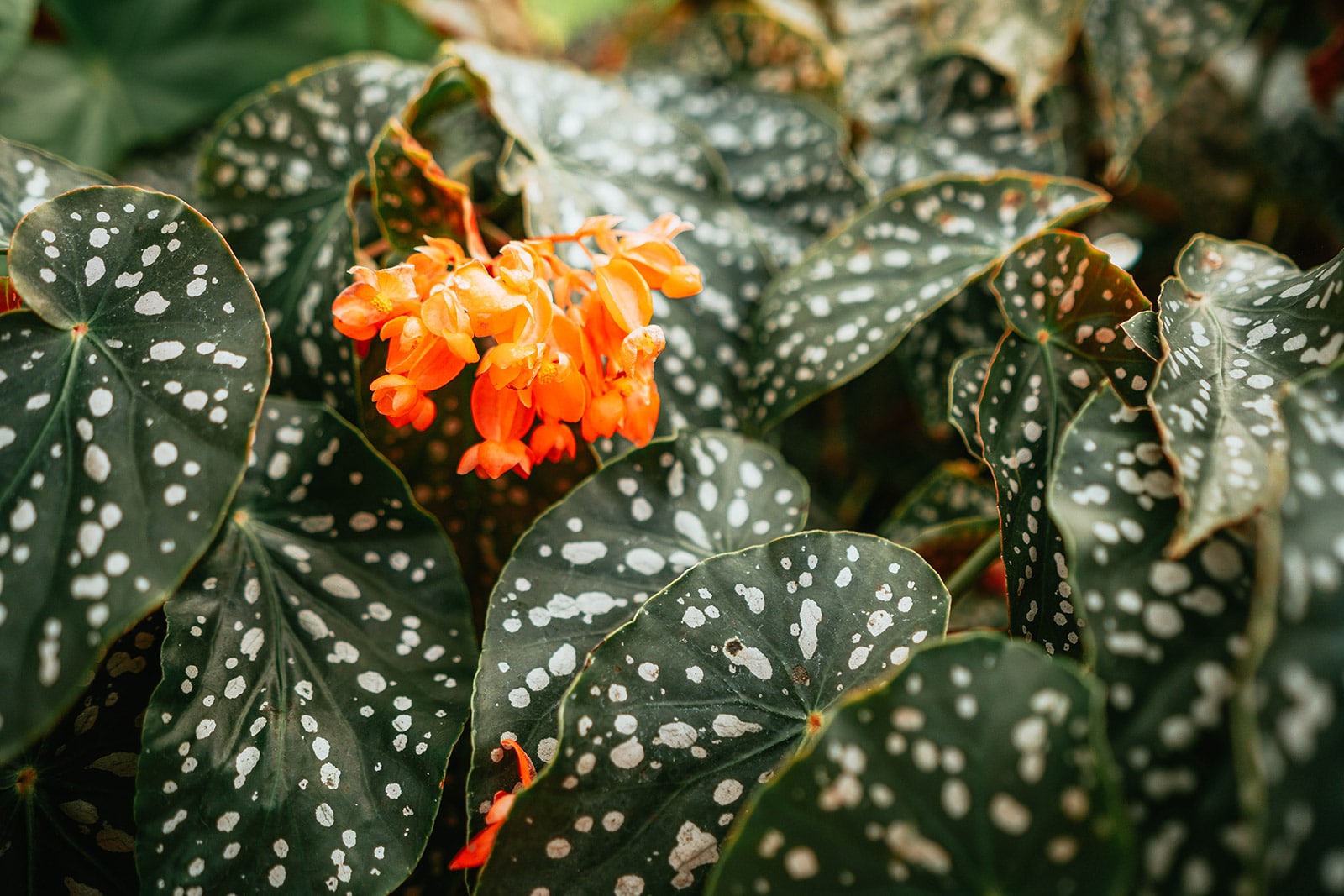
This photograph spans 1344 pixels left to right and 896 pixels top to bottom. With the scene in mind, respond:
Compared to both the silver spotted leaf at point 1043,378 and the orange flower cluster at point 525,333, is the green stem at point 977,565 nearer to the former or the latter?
the silver spotted leaf at point 1043,378

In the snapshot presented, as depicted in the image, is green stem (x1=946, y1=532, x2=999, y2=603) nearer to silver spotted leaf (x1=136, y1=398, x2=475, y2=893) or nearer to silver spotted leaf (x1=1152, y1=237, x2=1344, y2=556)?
silver spotted leaf (x1=1152, y1=237, x2=1344, y2=556)

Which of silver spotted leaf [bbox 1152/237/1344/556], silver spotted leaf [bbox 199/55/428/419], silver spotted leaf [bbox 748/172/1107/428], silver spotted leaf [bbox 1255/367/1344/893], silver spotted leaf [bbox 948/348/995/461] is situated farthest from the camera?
silver spotted leaf [bbox 199/55/428/419]

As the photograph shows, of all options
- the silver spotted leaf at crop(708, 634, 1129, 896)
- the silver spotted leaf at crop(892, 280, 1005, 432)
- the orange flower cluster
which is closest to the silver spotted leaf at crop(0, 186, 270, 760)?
the orange flower cluster

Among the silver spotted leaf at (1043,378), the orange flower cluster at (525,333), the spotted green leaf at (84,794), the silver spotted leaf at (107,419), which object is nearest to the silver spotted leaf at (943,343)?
the silver spotted leaf at (1043,378)

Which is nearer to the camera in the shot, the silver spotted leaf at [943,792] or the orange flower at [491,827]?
the silver spotted leaf at [943,792]

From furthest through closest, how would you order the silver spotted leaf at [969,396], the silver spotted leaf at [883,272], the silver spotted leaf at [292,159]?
→ the silver spotted leaf at [292,159]
the silver spotted leaf at [883,272]
the silver spotted leaf at [969,396]

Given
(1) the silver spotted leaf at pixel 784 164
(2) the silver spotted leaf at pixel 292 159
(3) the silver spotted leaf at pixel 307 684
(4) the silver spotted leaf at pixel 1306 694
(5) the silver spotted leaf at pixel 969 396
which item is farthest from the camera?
(1) the silver spotted leaf at pixel 784 164
